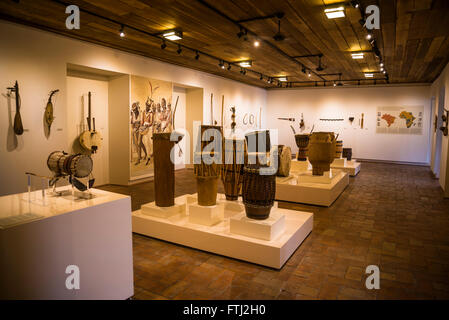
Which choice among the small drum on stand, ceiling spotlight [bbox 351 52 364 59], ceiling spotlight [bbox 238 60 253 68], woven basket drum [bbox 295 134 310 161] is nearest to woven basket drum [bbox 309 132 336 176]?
the small drum on stand

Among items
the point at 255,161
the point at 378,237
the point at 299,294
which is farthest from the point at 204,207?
the point at 378,237

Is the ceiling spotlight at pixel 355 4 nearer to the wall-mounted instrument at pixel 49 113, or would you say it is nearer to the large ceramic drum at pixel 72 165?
the large ceramic drum at pixel 72 165

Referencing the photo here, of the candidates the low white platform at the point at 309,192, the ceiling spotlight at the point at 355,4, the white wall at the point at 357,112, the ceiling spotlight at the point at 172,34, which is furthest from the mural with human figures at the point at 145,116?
the white wall at the point at 357,112

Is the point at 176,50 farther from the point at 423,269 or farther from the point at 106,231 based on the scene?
the point at 423,269

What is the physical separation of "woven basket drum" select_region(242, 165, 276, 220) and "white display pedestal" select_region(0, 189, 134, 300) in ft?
4.18

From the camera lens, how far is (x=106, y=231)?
2.19 metres

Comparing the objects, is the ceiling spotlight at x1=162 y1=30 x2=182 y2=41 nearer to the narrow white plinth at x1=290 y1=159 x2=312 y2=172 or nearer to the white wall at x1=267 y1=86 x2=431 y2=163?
the narrow white plinth at x1=290 y1=159 x2=312 y2=172

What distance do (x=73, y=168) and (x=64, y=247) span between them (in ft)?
A: 2.23

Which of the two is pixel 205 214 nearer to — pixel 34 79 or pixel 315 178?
pixel 315 178

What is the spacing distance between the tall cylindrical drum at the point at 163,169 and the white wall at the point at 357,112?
9.74 meters

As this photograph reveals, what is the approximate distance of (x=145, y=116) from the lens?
7.08 metres

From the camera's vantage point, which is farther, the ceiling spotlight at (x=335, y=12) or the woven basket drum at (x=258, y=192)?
the ceiling spotlight at (x=335, y=12)

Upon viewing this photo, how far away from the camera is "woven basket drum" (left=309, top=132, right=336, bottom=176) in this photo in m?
5.63

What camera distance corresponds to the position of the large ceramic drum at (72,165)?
2400 millimetres
